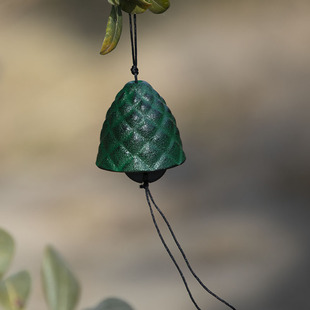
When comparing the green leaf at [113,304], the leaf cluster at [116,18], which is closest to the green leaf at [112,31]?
the leaf cluster at [116,18]

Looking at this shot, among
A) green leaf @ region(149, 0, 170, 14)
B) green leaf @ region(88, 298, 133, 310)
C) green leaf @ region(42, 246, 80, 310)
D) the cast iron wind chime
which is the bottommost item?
the cast iron wind chime

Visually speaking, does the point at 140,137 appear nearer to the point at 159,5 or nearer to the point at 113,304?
the point at 159,5

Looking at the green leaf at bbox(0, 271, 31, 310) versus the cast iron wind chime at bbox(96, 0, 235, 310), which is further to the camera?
the cast iron wind chime at bbox(96, 0, 235, 310)

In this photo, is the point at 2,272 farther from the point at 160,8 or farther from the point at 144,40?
the point at 144,40

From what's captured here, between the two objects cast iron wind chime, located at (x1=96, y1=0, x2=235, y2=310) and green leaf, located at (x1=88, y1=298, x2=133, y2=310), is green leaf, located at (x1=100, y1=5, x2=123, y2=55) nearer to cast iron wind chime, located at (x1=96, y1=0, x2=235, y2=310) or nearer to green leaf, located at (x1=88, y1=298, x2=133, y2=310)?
cast iron wind chime, located at (x1=96, y1=0, x2=235, y2=310)

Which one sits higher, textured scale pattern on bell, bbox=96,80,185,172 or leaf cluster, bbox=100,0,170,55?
leaf cluster, bbox=100,0,170,55

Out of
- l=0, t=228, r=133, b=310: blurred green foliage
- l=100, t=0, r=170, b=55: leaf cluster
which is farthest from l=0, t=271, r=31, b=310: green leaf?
l=100, t=0, r=170, b=55: leaf cluster

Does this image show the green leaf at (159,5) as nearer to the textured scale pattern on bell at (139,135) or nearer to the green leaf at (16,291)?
the textured scale pattern on bell at (139,135)
